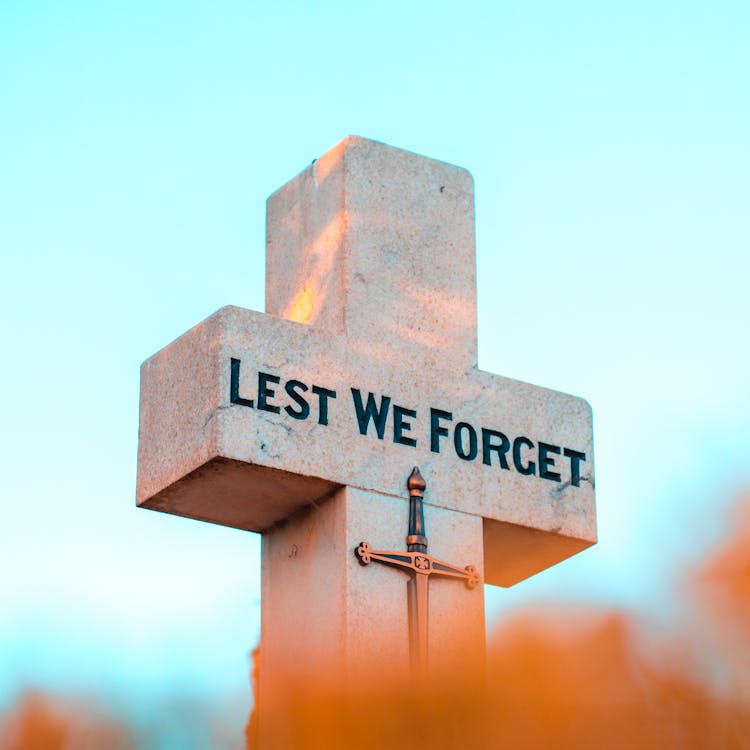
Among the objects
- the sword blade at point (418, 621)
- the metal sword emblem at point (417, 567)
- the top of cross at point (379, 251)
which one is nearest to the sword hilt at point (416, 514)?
the metal sword emblem at point (417, 567)

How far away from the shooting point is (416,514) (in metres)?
10.7

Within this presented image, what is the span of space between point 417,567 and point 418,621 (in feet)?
0.85

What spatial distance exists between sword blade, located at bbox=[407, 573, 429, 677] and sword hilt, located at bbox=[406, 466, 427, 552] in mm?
145

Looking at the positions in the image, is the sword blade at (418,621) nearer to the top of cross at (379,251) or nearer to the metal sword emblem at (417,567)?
the metal sword emblem at (417,567)

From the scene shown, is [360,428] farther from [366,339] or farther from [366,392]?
[366,339]

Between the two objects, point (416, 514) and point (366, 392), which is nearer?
point (416, 514)

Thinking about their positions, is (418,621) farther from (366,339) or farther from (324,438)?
(366,339)

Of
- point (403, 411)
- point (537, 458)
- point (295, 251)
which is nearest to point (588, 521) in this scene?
point (537, 458)

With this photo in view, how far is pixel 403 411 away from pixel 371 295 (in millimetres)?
619

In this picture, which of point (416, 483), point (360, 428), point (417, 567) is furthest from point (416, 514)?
point (360, 428)

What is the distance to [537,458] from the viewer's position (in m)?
11.3

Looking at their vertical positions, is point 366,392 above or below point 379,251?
below

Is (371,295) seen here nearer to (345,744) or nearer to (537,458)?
(537,458)

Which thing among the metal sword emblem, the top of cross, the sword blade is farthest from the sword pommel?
the top of cross
